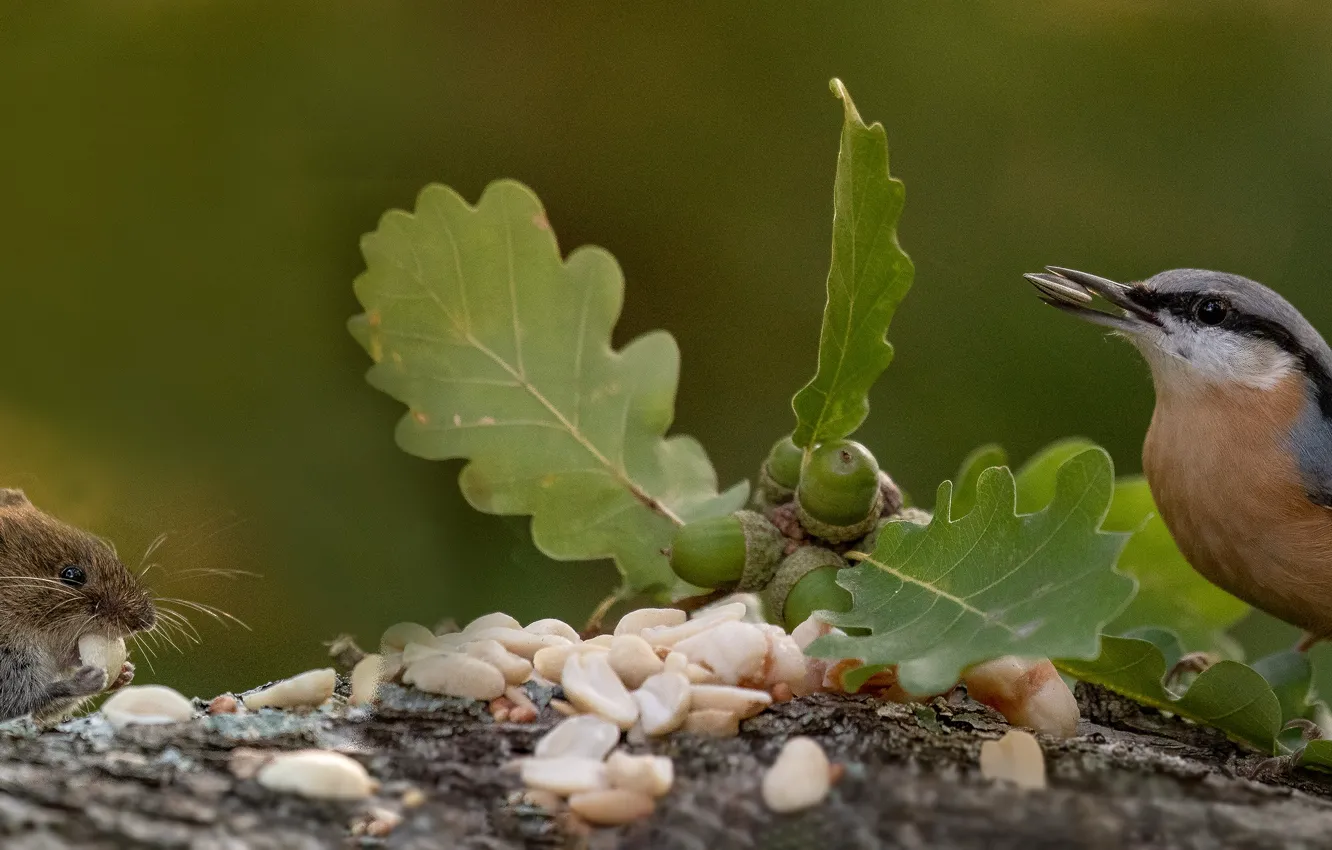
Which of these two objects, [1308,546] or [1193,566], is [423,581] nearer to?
[1193,566]

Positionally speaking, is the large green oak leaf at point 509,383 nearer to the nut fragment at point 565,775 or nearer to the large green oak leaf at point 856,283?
the large green oak leaf at point 856,283

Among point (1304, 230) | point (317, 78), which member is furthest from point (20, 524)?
point (1304, 230)

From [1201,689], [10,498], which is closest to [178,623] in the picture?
[10,498]

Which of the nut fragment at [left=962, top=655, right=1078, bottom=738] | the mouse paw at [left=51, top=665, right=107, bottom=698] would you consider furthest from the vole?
the nut fragment at [left=962, top=655, right=1078, bottom=738]

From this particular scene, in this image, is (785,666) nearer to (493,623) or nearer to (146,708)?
(493,623)

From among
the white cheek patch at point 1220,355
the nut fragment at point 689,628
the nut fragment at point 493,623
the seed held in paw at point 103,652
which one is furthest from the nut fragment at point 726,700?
the white cheek patch at point 1220,355

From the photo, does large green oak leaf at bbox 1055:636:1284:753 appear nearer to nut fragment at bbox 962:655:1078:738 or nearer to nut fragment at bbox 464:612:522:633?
nut fragment at bbox 962:655:1078:738

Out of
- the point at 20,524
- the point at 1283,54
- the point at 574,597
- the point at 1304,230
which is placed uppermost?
the point at 1283,54
